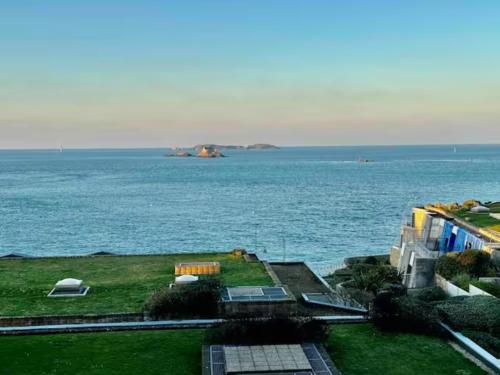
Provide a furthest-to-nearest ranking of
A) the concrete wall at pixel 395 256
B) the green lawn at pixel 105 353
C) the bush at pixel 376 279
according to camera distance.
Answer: the concrete wall at pixel 395 256
the bush at pixel 376 279
the green lawn at pixel 105 353

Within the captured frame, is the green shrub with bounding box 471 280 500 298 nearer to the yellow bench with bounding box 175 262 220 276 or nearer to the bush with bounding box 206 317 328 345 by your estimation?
the bush with bounding box 206 317 328 345

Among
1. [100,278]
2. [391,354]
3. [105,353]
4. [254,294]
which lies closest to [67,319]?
[105,353]

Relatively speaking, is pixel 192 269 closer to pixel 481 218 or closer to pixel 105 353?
pixel 105 353

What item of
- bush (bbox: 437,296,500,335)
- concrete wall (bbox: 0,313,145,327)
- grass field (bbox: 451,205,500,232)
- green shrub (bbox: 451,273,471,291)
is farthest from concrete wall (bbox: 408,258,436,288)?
concrete wall (bbox: 0,313,145,327)

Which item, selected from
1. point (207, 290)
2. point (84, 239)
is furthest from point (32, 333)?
point (84, 239)

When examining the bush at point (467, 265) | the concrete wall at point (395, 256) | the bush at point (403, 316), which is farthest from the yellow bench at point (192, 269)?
the concrete wall at point (395, 256)

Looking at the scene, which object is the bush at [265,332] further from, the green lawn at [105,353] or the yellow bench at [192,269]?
the yellow bench at [192,269]
